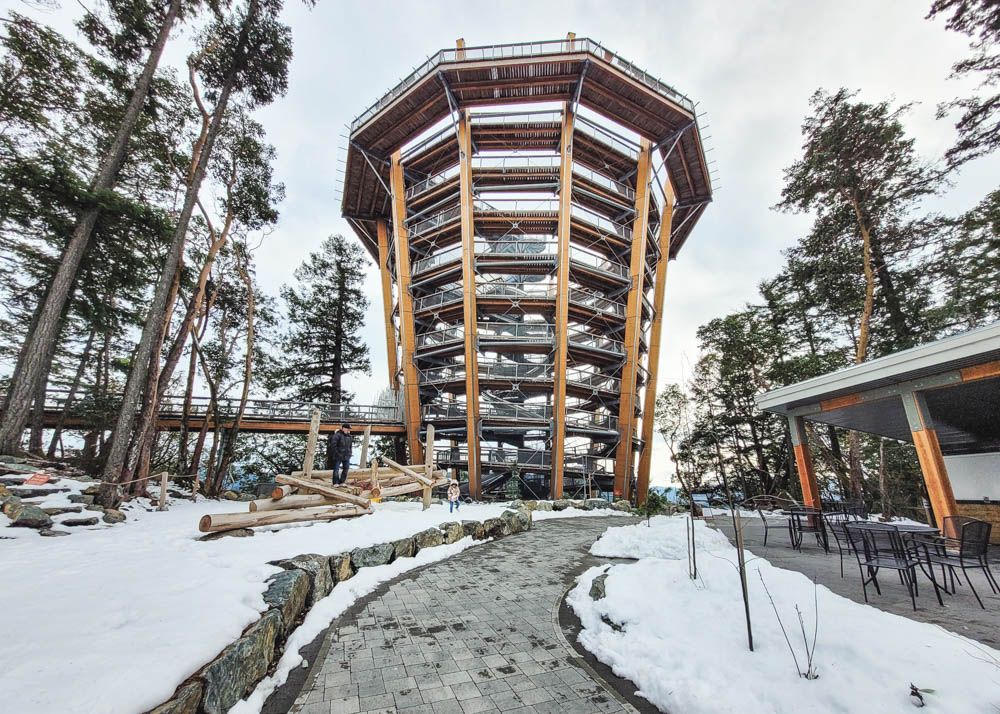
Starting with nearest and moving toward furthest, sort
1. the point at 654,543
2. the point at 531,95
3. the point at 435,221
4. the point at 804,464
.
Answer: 1. the point at 654,543
2. the point at 804,464
3. the point at 531,95
4. the point at 435,221

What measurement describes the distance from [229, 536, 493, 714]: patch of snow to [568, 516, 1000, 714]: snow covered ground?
2618mm

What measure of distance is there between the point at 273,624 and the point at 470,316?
1475 cm

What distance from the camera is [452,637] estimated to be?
3.65 metres

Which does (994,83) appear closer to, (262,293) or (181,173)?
(181,173)

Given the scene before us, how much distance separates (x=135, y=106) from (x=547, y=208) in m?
15.3

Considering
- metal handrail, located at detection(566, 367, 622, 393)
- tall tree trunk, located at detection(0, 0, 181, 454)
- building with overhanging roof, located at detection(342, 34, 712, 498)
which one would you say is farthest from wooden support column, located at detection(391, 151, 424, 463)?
tall tree trunk, located at detection(0, 0, 181, 454)

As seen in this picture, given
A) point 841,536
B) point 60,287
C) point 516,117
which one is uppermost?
point 516,117

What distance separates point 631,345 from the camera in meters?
18.4

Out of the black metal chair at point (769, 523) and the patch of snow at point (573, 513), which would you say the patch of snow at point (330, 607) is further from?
the black metal chair at point (769, 523)

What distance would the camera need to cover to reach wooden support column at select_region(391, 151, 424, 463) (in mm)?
18969

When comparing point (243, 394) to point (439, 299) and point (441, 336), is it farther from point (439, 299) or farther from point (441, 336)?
point (439, 299)

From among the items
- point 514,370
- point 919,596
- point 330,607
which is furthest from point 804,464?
point 514,370

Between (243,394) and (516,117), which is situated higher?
(516,117)

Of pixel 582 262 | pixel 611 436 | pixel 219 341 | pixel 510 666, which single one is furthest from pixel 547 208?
pixel 510 666
